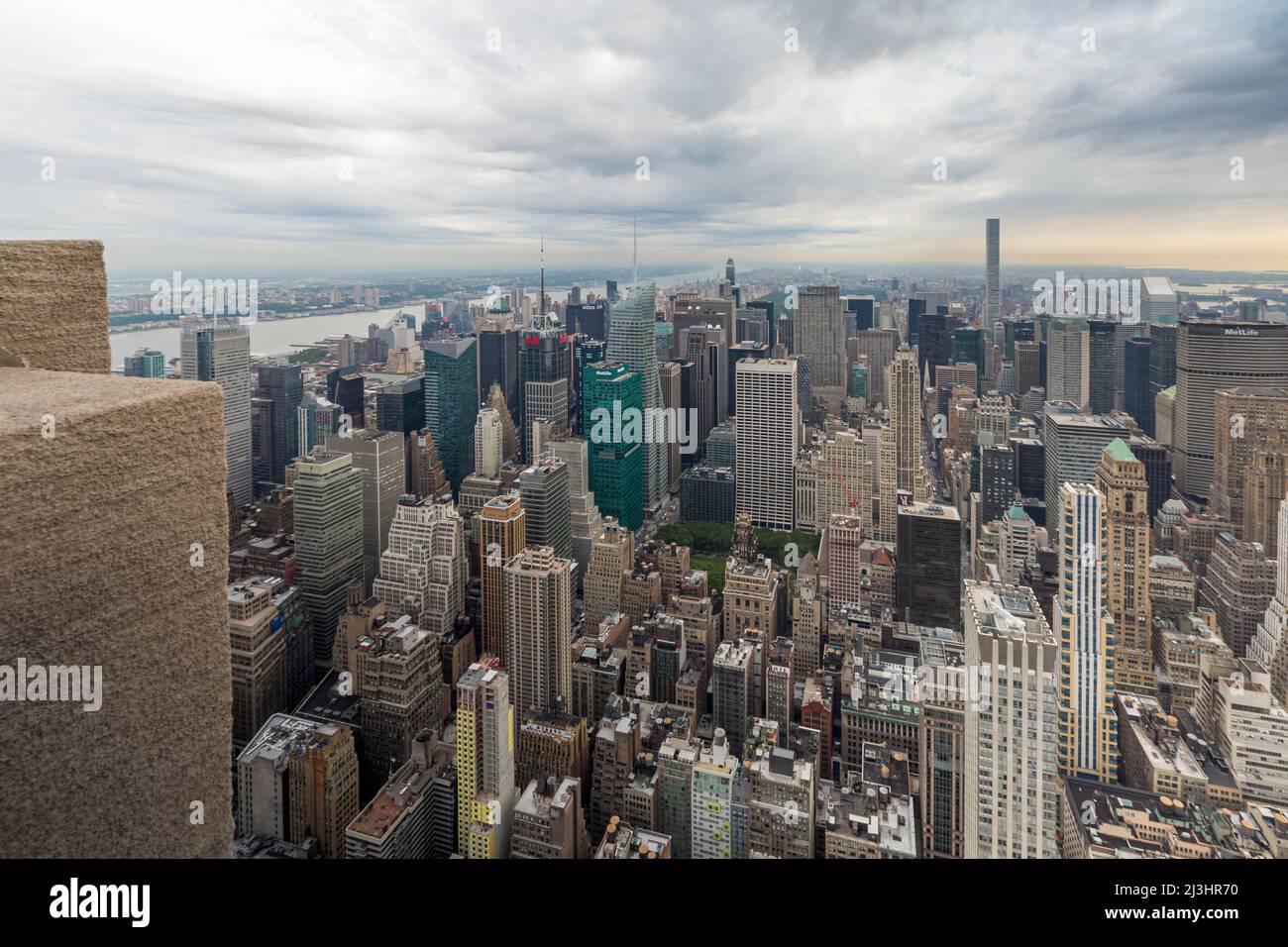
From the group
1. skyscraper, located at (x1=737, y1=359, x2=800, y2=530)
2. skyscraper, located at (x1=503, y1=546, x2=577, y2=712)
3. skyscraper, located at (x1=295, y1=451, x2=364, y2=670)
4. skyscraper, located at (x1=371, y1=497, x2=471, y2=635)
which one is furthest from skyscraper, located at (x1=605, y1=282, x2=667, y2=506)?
skyscraper, located at (x1=503, y1=546, x2=577, y2=712)

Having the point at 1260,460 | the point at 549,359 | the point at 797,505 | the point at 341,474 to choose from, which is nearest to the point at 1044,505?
the point at 1260,460

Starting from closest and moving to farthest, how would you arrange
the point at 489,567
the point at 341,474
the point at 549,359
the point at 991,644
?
the point at 991,644, the point at 489,567, the point at 341,474, the point at 549,359

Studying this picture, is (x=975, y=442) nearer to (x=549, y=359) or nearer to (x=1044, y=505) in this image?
(x=1044, y=505)

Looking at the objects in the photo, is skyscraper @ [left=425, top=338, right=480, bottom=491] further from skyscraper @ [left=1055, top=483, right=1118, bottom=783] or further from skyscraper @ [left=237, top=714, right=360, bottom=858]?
skyscraper @ [left=1055, top=483, right=1118, bottom=783]

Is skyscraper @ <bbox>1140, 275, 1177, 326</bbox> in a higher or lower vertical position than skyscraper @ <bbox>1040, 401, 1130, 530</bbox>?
higher

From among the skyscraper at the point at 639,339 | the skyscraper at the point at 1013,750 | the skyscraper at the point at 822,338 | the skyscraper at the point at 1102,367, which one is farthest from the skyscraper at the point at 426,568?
the skyscraper at the point at 822,338

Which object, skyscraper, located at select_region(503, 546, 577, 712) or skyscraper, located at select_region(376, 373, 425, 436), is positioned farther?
skyscraper, located at select_region(376, 373, 425, 436)
